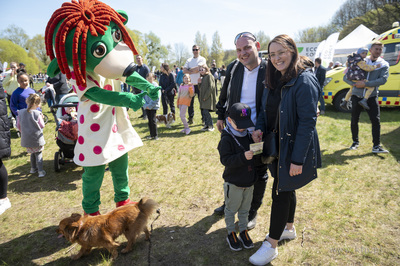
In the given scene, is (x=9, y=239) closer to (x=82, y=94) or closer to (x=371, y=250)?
(x=82, y=94)

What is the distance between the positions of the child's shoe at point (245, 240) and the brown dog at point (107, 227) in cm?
102

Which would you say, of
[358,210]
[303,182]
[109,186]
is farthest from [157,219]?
[358,210]

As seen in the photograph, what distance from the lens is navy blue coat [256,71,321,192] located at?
6.56 ft

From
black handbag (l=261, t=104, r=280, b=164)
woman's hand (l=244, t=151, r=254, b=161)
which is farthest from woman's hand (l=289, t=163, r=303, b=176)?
woman's hand (l=244, t=151, r=254, b=161)

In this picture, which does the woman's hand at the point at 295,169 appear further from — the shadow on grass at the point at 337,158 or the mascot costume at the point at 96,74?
the shadow on grass at the point at 337,158

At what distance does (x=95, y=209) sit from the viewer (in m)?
2.74

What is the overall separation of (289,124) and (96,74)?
6.59ft

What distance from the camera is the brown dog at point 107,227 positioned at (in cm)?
231

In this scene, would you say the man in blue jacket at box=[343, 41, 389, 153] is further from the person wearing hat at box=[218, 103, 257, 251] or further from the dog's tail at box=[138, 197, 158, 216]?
the dog's tail at box=[138, 197, 158, 216]

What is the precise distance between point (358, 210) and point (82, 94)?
3.74 metres

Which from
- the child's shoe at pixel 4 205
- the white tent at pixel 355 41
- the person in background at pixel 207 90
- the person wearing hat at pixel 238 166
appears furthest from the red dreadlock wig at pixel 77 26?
the white tent at pixel 355 41

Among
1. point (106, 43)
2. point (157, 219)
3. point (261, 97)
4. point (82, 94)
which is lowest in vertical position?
point (157, 219)

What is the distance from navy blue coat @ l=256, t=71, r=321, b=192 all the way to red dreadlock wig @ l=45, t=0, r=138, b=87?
1.85 meters

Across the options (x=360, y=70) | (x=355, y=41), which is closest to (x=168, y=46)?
(x=355, y=41)
